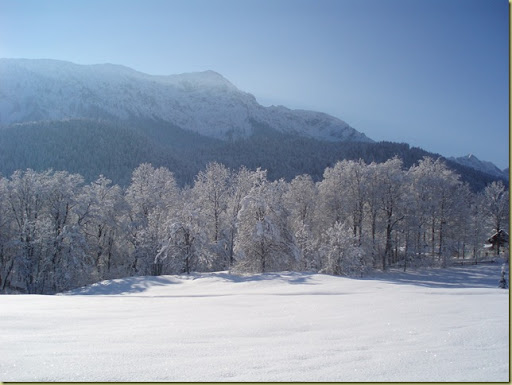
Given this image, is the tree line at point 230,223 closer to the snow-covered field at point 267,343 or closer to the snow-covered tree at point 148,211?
the snow-covered tree at point 148,211

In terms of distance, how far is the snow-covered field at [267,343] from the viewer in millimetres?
3783

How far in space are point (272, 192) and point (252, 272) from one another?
7.18 metres

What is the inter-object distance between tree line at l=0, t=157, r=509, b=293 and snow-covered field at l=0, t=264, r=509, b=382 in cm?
2023

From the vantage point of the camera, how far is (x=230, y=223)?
122ft

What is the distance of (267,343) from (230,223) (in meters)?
32.5

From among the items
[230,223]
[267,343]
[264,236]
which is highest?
[267,343]

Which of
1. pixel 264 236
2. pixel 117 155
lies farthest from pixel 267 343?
pixel 117 155

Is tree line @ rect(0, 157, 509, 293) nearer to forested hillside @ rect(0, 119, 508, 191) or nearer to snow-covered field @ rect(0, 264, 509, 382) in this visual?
snow-covered field @ rect(0, 264, 509, 382)

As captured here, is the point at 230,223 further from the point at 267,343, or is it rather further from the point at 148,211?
the point at 267,343

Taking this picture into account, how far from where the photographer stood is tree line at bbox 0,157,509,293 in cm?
2889

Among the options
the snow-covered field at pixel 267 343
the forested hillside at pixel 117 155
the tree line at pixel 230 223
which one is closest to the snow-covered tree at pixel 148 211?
the tree line at pixel 230 223

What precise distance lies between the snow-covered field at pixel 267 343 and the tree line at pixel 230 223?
20.2m

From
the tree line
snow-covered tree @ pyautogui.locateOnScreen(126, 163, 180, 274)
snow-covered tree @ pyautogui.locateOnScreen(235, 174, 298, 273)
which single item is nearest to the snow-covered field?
snow-covered tree @ pyautogui.locateOnScreen(235, 174, 298, 273)

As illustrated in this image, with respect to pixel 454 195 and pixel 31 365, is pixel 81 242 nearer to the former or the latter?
pixel 31 365
